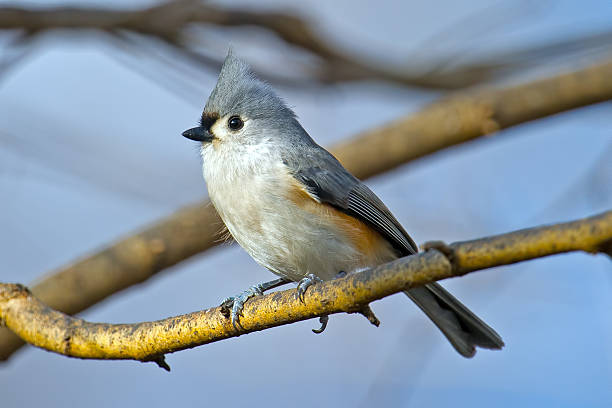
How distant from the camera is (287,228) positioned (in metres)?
2.40

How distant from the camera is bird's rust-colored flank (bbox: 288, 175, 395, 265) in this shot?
8.09 ft

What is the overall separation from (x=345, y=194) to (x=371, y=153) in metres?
0.96

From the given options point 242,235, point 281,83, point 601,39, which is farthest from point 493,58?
point 242,235

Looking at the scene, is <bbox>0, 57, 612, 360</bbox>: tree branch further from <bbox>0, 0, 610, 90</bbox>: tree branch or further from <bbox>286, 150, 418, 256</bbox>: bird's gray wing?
<bbox>286, 150, 418, 256</bbox>: bird's gray wing

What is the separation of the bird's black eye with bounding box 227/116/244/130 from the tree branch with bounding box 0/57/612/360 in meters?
0.72

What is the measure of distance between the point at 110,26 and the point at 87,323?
197 cm

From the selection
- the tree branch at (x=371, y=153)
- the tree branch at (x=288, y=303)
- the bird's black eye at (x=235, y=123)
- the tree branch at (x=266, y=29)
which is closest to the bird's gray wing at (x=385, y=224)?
the bird's black eye at (x=235, y=123)

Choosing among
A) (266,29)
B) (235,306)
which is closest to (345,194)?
(235,306)

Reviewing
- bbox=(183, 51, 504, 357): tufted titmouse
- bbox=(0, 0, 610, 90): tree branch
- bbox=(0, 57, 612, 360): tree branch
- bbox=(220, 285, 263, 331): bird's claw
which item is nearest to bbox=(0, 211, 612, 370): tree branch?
bbox=(220, 285, 263, 331): bird's claw

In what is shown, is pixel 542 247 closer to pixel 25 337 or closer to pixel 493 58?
pixel 25 337

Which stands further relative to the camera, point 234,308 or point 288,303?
point 234,308

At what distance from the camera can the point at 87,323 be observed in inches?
85.8

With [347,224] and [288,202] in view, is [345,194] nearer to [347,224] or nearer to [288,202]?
[347,224]

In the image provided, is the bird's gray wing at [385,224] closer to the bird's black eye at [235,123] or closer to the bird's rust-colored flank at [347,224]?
the bird's rust-colored flank at [347,224]
